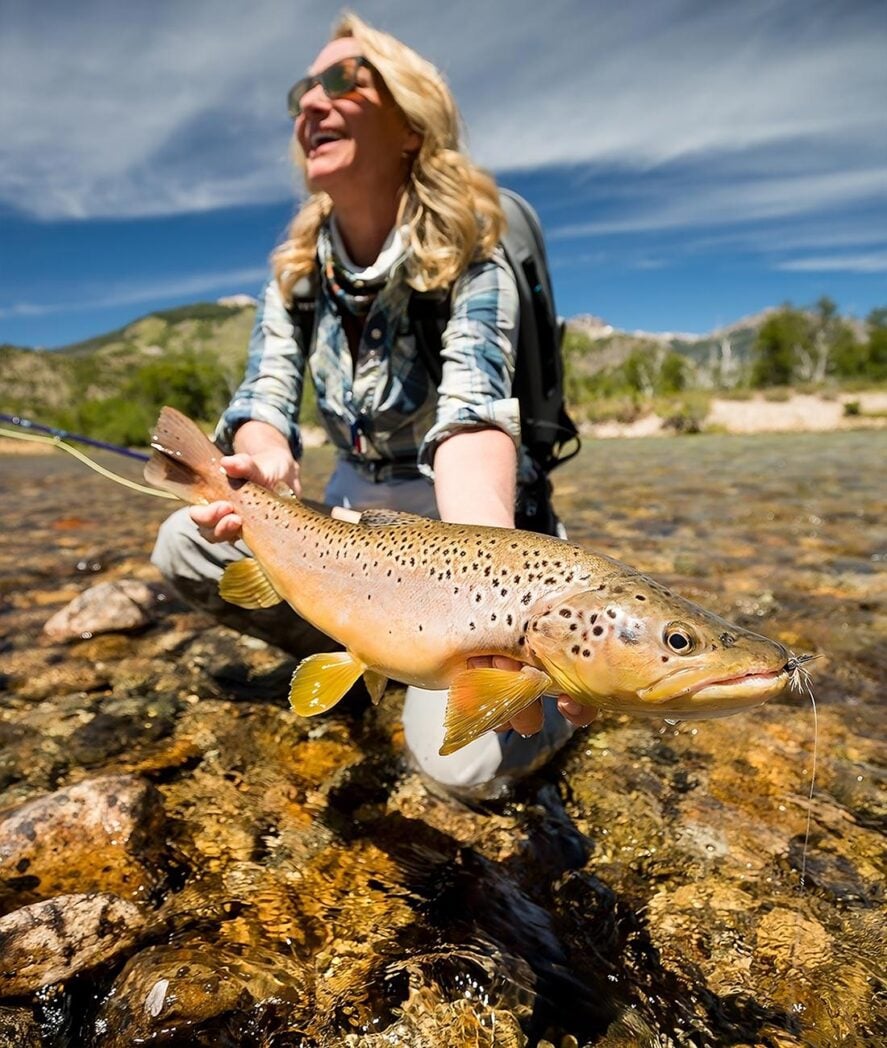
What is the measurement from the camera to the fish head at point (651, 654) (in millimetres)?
1656

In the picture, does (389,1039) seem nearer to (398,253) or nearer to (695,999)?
(695,999)

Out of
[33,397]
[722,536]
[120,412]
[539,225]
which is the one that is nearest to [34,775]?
[539,225]

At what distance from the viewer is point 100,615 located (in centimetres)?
476

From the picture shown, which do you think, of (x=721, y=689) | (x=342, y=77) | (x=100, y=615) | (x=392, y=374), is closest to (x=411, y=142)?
(x=342, y=77)

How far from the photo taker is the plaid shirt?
3088 millimetres

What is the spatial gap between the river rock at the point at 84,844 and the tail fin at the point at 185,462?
1.21m

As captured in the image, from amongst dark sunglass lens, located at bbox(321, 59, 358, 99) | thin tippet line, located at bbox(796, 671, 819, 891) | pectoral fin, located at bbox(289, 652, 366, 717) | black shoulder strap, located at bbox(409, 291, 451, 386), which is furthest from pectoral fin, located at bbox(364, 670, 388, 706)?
Answer: dark sunglass lens, located at bbox(321, 59, 358, 99)

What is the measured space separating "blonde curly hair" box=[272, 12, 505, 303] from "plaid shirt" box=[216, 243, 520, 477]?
0.11 meters

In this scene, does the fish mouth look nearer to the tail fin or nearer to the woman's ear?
the tail fin

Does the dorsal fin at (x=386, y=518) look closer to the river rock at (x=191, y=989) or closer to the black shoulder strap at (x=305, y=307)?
the river rock at (x=191, y=989)

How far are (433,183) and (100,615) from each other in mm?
3475

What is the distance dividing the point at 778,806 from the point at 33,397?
126875 mm

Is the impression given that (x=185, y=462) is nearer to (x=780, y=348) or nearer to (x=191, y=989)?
(x=191, y=989)

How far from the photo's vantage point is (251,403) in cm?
373
